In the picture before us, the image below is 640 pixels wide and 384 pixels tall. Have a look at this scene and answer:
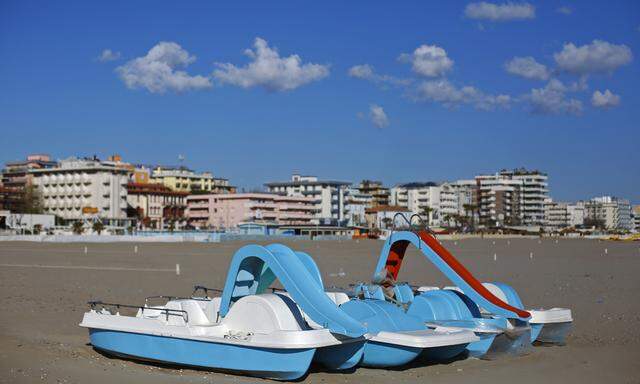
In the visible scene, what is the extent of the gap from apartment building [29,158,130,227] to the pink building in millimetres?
15640

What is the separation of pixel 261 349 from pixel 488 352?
14.7 feet

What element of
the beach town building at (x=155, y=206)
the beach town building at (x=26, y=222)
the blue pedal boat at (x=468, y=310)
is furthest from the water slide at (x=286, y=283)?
the beach town building at (x=155, y=206)

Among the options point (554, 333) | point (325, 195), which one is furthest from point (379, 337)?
point (325, 195)

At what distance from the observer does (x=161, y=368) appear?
1309cm

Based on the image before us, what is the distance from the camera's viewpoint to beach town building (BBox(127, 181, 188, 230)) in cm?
15949

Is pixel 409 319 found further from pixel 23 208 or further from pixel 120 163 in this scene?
pixel 120 163

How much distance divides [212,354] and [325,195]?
171 meters

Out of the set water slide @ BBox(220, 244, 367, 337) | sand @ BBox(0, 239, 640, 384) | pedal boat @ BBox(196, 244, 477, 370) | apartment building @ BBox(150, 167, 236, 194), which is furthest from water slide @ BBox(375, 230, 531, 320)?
apartment building @ BBox(150, 167, 236, 194)

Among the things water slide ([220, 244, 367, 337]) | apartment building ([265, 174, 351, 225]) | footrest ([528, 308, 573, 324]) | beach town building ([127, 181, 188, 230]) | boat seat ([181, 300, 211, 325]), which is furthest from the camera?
apartment building ([265, 174, 351, 225])

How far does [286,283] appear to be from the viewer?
1280cm

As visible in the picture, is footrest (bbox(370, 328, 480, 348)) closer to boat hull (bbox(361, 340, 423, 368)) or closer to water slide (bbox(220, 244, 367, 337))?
boat hull (bbox(361, 340, 423, 368))

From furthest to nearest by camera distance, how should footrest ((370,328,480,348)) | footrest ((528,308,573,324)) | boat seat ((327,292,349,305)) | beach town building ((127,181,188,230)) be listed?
beach town building ((127,181,188,230)), footrest ((528,308,573,324)), boat seat ((327,292,349,305)), footrest ((370,328,480,348))

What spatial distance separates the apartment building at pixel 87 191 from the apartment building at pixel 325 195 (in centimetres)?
3606

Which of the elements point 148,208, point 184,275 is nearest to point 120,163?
point 148,208
